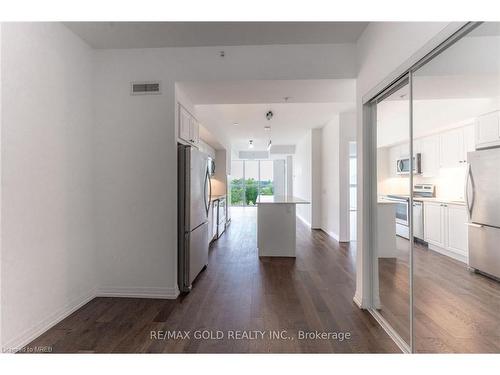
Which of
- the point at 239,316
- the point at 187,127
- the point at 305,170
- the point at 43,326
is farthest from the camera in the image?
the point at 305,170

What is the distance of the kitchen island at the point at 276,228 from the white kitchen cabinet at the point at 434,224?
2495mm

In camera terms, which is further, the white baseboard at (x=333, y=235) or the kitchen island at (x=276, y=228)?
the white baseboard at (x=333, y=235)

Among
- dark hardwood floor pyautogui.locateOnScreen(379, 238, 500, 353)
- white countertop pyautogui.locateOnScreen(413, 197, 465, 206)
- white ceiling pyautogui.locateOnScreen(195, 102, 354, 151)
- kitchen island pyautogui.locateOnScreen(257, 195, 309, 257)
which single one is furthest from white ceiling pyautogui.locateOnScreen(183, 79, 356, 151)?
dark hardwood floor pyautogui.locateOnScreen(379, 238, 500, 353)

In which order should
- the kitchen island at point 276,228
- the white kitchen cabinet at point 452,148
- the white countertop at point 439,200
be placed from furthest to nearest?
1. the kitchen island at point 276,228
2. the white countertop at point 439,200
3. the white kitchen cabinet at point 452,148

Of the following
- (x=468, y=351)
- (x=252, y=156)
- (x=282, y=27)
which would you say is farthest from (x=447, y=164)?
(x=252, y=156)

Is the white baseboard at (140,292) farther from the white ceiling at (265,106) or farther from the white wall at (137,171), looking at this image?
the white ceiling at (265,106)

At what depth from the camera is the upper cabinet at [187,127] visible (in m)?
3.01

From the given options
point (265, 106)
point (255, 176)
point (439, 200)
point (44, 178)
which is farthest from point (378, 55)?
point (255, 176)

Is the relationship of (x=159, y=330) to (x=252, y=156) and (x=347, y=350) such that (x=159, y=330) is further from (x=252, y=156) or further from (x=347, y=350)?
(x=252, y=156)

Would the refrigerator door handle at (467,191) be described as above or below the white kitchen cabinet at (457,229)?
above

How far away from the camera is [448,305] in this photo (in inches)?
69.3

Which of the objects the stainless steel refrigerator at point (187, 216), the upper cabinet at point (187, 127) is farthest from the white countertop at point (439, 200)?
the upper cabinet at point (187, 127)

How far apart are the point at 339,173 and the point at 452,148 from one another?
3845 mm

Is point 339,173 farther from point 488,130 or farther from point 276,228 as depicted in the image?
point 488,130
